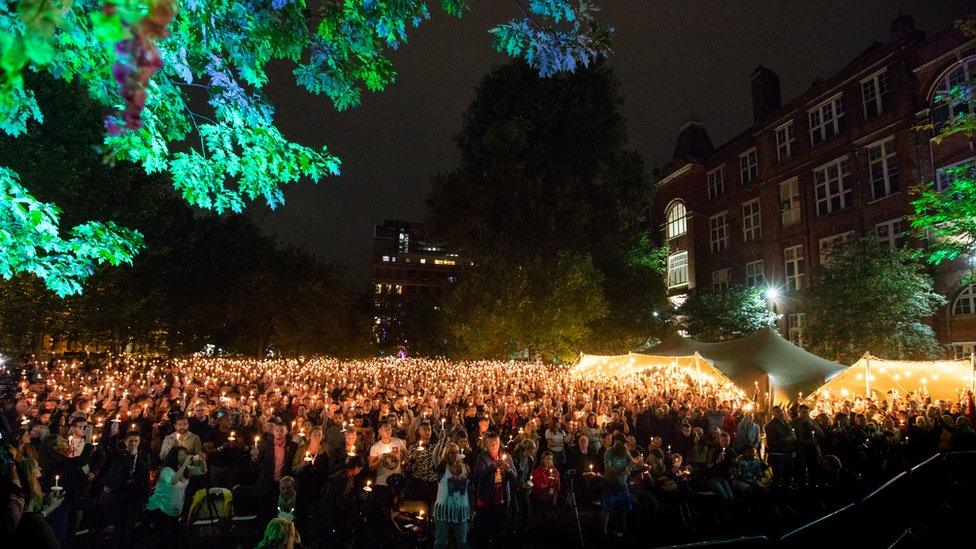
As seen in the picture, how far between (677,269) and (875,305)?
67.4 feet

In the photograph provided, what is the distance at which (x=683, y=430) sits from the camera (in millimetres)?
12773

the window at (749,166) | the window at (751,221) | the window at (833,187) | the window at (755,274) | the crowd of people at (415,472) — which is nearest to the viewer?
the crowd of people at (415,472)

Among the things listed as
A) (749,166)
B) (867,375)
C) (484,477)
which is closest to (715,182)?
(749,166)

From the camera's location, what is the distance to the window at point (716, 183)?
3753cm

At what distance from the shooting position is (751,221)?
114ft

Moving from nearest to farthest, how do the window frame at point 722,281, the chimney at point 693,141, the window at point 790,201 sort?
the window at point 790,201, the window frame at point 722,281, the chimney at point 693,141

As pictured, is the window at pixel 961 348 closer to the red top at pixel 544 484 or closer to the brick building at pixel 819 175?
the brick building at pixel 819 175

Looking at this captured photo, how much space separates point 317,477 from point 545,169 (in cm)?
2396

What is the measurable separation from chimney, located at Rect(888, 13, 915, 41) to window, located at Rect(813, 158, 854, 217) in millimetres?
6142

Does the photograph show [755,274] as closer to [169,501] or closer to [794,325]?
[794,325]

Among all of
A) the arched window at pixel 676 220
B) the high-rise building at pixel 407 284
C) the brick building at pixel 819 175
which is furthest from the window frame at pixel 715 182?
the high-rise building at pixel 407 284

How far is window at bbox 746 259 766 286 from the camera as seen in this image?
32.8 m

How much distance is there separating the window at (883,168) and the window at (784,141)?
17.9 feet

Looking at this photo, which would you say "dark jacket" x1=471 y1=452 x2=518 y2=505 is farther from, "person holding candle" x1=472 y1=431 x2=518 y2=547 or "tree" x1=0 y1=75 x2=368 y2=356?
"tree" x1=0 y1=75 x2=368 y2=356
